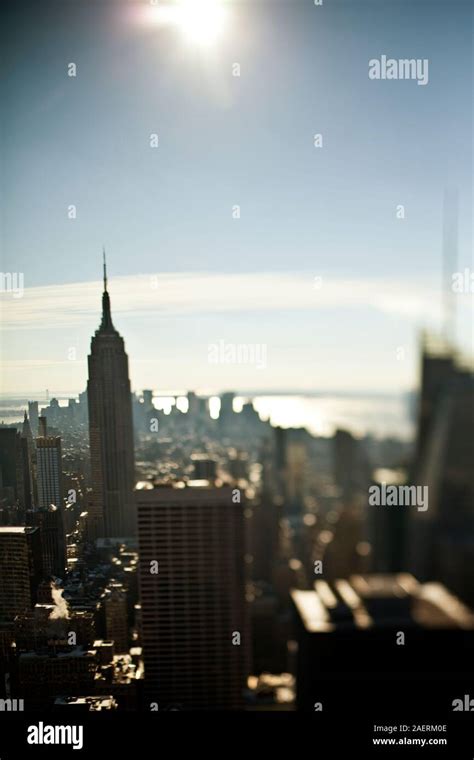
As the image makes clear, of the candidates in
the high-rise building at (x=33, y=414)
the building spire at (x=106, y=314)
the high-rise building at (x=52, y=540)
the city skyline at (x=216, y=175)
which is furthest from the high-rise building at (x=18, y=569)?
the building spire at (x=106, y=314)

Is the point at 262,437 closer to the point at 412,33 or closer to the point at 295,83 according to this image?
the point at 295,83

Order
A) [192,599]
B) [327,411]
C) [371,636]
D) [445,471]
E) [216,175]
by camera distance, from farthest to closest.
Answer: [445,471] → [371,636] → [327,411] → [192,599] → [216,175]

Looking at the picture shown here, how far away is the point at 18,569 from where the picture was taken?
188 cm

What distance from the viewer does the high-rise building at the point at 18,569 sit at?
1868 mm

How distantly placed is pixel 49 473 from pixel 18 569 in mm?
357

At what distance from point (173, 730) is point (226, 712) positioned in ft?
0.63

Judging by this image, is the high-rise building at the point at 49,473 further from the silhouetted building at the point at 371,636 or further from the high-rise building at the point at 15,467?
the silhouetted building at the point at 371,636

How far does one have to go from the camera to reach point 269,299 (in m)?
2.05

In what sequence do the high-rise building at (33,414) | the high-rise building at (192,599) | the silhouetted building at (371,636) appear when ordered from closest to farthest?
the high-rise building at (33,414) → the high-rise building at (192,599) → the silhouetted building at (371,636)

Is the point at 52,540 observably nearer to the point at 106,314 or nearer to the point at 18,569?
the point at 18,569

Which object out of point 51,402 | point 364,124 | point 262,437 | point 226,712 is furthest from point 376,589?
point 364,124

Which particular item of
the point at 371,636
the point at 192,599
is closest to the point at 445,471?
the point at 371,636

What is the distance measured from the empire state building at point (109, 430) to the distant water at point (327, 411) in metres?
0.13

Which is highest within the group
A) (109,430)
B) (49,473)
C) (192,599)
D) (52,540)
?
(109,430)
